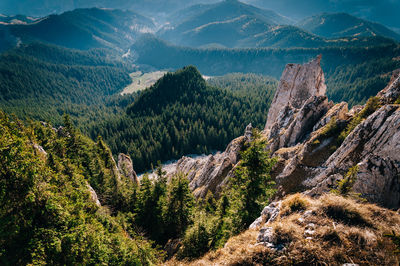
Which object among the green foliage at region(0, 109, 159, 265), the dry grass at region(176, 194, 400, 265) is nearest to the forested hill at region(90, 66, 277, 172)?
the green foliage at region(0, 109, 159, 265)

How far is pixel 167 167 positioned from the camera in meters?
107

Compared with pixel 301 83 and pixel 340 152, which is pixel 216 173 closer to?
pixel 340 152

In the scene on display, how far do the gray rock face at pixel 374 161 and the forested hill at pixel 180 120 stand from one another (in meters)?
93.7

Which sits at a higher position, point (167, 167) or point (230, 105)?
point (230, 105)

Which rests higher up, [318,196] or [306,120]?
[306,120]

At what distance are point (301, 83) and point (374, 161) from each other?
51740mm

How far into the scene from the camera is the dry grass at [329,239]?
920 centimetres

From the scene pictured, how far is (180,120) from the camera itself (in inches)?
5290

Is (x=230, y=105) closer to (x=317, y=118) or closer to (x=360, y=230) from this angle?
(x=317, y=118)

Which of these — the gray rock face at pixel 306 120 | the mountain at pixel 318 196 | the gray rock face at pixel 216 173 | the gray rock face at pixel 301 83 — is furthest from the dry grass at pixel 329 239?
the gray rock face at pixel 301 83

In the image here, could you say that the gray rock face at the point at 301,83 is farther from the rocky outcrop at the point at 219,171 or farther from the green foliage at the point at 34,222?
the green foliage at the point at 34,222

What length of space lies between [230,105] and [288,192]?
432ft

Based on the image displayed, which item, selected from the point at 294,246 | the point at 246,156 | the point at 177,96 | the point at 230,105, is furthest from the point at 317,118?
the point at 177,96

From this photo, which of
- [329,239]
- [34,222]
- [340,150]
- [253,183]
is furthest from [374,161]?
[34,222]
